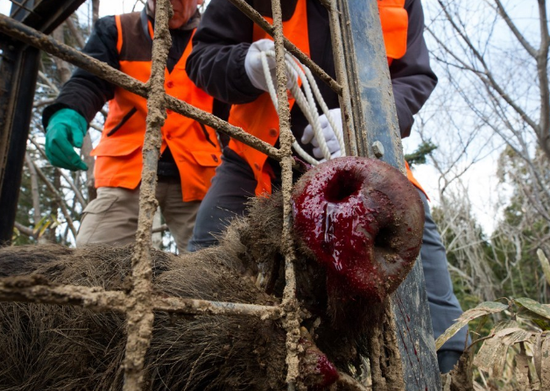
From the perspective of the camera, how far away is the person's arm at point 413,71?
204cm

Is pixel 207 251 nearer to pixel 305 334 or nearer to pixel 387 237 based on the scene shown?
pixel 305 334

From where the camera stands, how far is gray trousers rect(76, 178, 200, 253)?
8.89 ft

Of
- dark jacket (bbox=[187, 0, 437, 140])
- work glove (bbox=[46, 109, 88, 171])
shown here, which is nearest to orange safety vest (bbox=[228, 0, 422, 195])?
dark jacket (bbox=[187, 0, 437, 140])

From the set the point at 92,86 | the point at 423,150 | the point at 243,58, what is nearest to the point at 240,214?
the point at 243,58

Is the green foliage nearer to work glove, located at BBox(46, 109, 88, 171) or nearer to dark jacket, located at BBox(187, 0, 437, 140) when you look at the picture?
dark jacket, located at BBox(187, 0, 437, 140)

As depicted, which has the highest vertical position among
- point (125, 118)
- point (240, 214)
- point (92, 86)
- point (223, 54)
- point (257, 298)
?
point (92, 86)

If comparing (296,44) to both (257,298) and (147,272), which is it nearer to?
(257,298)

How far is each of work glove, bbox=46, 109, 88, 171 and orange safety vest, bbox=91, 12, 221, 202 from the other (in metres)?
0.35

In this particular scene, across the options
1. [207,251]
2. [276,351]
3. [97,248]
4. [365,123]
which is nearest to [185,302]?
[276,351]

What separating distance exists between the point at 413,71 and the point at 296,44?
61cm

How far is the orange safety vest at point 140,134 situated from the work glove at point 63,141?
1.16ft

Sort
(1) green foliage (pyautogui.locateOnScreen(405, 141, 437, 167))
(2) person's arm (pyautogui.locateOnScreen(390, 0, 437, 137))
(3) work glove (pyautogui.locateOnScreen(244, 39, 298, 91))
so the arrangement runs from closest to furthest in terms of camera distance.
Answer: (3) work glove (pyautogui.locateOnScreen(244, 39, 298, 91)), (2) person's arm (pyautogui.locateOnScreen(390, 0, 437, 137)), (1) green foliage (pyautogui.locateOnScreen(405, 141, 437, 167))

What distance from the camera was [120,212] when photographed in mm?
2744

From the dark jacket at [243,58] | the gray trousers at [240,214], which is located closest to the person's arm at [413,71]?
the dark jacket at [243,58]
